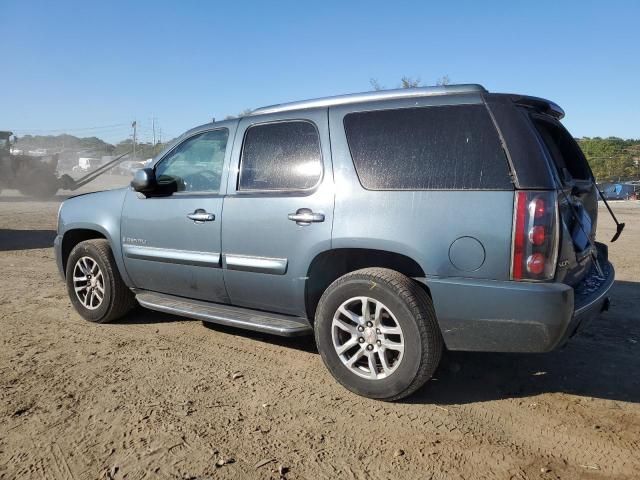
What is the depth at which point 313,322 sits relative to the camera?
3.74 m

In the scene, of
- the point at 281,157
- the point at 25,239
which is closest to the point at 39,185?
the point at 25,239

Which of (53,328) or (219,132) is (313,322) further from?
(53,328)

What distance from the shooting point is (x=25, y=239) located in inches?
421

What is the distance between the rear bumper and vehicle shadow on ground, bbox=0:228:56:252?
8796mm

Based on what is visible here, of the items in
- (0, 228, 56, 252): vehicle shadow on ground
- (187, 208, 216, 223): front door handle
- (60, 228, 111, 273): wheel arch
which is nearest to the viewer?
(187, 208, 216, 223): front door handle

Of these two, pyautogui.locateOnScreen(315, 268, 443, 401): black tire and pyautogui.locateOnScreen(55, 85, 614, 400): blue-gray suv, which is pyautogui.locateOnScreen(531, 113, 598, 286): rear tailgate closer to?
pyautogui.locateOnScreen(55, 85, 614, 400): blue-gray suv

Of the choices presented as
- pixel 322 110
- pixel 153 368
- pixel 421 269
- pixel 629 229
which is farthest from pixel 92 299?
pixel 629 229

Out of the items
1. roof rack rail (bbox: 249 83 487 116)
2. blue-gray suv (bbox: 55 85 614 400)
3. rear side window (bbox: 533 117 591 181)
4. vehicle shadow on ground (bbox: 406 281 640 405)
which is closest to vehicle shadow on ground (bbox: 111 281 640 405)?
vehicle shadow on ground (bbox: 406 281 640 405)

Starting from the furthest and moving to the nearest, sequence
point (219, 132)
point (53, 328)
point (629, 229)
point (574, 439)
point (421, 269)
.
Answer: point (629, 229) < point (53, 328) < point (219, 132) < point (421, 269) < point (574, 439)

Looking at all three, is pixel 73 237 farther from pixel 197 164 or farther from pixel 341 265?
pixel 341 265

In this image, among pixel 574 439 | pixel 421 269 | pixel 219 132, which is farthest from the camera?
Answer: pixel 219 132

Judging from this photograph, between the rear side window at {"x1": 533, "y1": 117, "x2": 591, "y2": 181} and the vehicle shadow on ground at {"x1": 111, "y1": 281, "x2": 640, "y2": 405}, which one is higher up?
the rear side window at {"x1": 533, "y1": 117, "x2": 591, "y2": 181}

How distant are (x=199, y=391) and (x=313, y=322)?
35.2 inches

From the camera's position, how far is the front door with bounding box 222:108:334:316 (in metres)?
3.54
